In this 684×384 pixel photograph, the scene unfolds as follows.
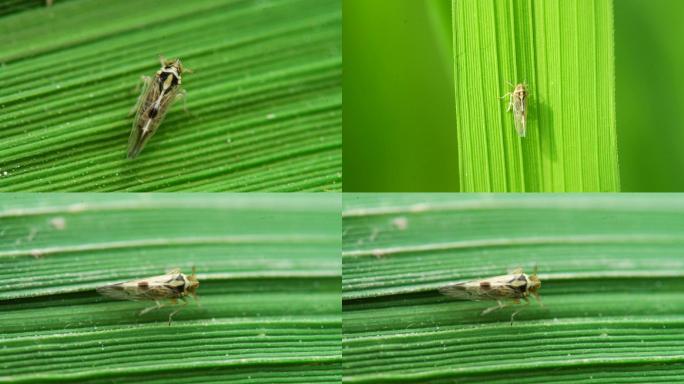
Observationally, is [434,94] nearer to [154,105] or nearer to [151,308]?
[154,105]

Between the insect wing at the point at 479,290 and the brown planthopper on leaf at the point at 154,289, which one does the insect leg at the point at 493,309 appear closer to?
the insect wing at the point at 479,290

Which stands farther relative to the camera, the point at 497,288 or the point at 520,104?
the point at 497,288

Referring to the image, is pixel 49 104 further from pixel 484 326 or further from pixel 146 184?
pixel 484 326

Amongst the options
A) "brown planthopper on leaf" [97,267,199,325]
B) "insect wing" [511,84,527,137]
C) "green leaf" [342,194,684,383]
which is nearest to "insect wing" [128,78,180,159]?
"brown planthopper on leaf" [97,267,199,325]

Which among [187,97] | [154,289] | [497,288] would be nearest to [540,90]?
[497,288]

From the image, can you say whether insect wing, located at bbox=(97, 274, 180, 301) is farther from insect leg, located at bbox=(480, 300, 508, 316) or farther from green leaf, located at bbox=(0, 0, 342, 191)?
insect leg, located at bbox=(480, 300, 508, 316)
